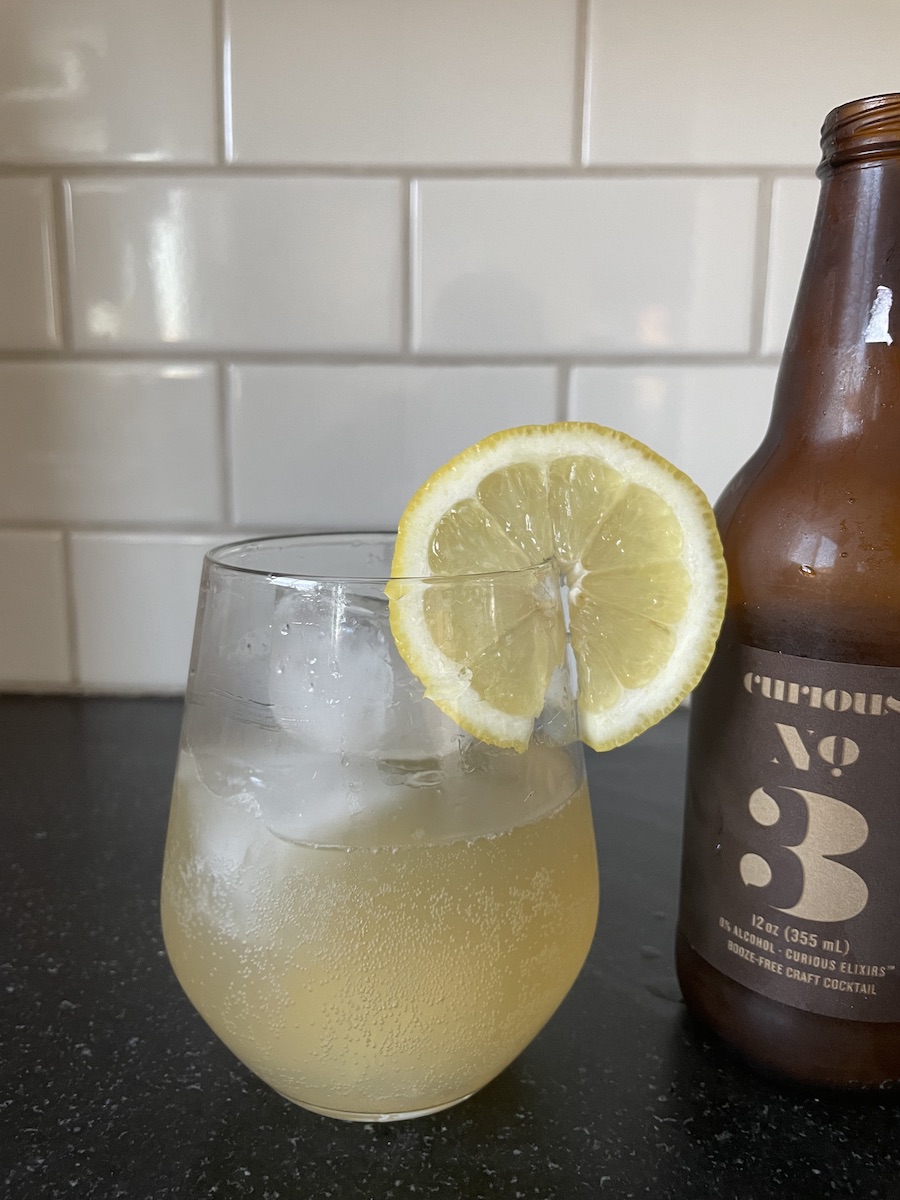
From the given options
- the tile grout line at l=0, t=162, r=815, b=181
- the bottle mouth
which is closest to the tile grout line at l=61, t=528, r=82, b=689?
the tile grout line at l=0, t=162, r=815, b=181

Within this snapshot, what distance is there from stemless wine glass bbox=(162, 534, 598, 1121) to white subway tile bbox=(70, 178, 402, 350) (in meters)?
0.48

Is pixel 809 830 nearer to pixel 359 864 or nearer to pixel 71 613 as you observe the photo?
pixel 359 864

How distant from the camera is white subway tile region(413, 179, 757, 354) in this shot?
0.74 meters

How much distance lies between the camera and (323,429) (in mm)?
784

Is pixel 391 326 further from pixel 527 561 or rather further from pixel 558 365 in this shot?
pixel 527 561

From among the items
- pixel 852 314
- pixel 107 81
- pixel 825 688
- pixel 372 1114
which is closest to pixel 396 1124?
pixel 372 1114

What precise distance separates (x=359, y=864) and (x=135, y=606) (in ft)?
1.91

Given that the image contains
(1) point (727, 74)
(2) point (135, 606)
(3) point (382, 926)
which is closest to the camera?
(3) point (382, 926)

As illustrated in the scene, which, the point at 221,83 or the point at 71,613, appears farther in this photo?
the point at 71,613

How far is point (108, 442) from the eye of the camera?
0.80 m

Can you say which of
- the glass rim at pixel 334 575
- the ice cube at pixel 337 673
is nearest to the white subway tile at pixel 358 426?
the glass rim at pixel 334 575

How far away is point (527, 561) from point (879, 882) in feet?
0.62

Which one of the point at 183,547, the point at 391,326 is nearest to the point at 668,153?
the point at 391,326

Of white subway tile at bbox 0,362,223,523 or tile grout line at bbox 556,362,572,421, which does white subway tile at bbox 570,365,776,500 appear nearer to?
tile grout line at bbox 556,362,572,421
